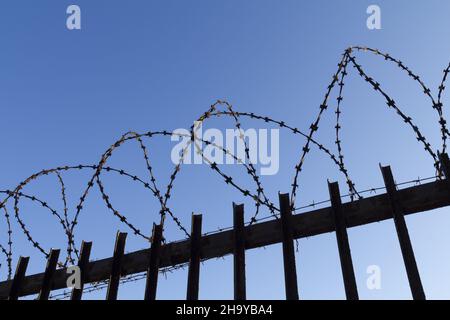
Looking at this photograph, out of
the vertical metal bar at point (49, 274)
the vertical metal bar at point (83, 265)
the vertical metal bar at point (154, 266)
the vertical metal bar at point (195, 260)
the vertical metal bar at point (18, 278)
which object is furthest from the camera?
the vertical metal bar at point (18, 278)

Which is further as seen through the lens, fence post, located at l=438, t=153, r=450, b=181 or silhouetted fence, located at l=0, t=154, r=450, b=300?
fence post, located at l=438, t=153, r=450, b=181

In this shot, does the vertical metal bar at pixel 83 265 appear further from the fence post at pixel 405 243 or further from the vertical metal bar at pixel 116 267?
the fence post at pixel 405 243

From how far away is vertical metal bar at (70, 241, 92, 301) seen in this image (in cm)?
398

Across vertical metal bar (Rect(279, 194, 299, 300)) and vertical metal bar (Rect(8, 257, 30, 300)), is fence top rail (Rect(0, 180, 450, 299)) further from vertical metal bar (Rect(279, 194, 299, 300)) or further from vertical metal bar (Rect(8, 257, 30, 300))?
vertical metal bar (Rect(8, 257, 30, 300))

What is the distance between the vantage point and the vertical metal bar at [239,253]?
342cm

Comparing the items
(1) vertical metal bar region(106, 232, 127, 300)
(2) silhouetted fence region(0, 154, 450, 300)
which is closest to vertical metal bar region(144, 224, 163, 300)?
(2) silhouetted fence region(0, 154, 450, 300)

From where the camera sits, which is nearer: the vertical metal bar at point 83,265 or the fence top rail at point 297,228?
the fence top rail at point 297,228

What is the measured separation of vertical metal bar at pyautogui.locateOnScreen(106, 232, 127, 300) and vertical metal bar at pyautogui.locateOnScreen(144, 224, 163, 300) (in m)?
0.32

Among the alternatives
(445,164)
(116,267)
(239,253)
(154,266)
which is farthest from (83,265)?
(445,164)

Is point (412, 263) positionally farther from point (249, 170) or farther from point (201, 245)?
point (249, 170)

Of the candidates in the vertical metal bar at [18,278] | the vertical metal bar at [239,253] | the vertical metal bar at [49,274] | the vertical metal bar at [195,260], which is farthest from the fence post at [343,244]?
the vertical metal bar at [18,278]

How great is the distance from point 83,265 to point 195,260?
1173 mm

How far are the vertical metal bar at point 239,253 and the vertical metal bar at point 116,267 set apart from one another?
110cm
